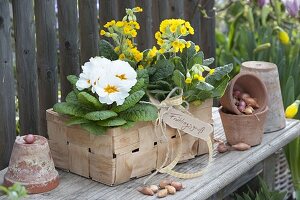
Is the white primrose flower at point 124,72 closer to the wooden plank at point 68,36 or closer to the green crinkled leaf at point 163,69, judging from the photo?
the green crinkled leaf at point 163,69

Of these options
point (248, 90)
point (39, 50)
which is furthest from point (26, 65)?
point (248, 90)

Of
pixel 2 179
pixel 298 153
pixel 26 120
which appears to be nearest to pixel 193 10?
pixel 298 153

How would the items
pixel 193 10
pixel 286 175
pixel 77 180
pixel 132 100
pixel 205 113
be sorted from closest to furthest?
pixel 132 100, pixel 77 180, pixel 205 113, pixel 193 10, pixel 286 175

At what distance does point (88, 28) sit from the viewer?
2527 millimetres

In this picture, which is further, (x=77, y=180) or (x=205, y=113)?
(x=205, y=113)

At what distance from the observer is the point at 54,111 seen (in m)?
2.13

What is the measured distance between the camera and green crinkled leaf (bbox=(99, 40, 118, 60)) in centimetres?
223

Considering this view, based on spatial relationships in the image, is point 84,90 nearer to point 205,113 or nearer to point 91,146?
point 91,146

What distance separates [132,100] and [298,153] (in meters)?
→ 1.38

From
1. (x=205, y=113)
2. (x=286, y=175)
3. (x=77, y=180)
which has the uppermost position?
(x=205, y=113)

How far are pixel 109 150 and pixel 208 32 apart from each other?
136cm

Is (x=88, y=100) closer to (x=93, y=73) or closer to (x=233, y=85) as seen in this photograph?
(x=93, y=73)

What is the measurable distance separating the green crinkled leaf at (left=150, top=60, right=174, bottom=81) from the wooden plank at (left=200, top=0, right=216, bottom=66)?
3.56ft

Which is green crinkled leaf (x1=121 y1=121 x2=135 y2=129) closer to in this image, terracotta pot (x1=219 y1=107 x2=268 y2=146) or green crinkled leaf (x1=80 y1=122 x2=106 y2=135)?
green crinkled leaf (x1=80 y1=122 x2=106 y2=135)
